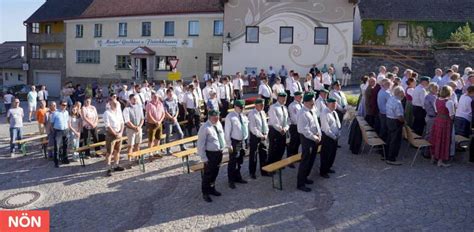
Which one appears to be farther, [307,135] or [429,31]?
[429,31]

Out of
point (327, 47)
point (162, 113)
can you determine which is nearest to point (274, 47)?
point (327, 47)

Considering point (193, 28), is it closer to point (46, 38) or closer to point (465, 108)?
point (46, 38)

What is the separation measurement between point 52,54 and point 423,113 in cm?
4262

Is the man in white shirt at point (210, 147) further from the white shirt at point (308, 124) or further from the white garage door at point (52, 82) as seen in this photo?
the white garage door at point (52, 82)

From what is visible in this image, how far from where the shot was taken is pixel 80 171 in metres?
11.9

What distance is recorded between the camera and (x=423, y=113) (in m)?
11.8

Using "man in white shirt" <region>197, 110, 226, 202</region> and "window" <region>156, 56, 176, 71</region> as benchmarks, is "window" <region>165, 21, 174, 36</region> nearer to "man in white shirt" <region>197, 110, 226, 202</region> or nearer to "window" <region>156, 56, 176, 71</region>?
"window" <region>156, 56, 176, 71</region>

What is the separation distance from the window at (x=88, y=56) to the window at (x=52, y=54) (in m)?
4.43

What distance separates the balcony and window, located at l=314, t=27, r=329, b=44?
25.9 m

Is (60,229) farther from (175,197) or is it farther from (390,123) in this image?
(390,123)

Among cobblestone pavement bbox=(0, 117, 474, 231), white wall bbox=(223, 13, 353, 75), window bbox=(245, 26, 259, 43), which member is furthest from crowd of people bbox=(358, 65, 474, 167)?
window bbox=(245, 26, 259, 43)

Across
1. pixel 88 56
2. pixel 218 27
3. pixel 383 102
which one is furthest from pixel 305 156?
pixel 88 56

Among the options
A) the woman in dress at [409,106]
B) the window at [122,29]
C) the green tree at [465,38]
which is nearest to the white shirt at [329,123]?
the woman in dress at [409,106]

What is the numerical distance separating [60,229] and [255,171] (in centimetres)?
436
